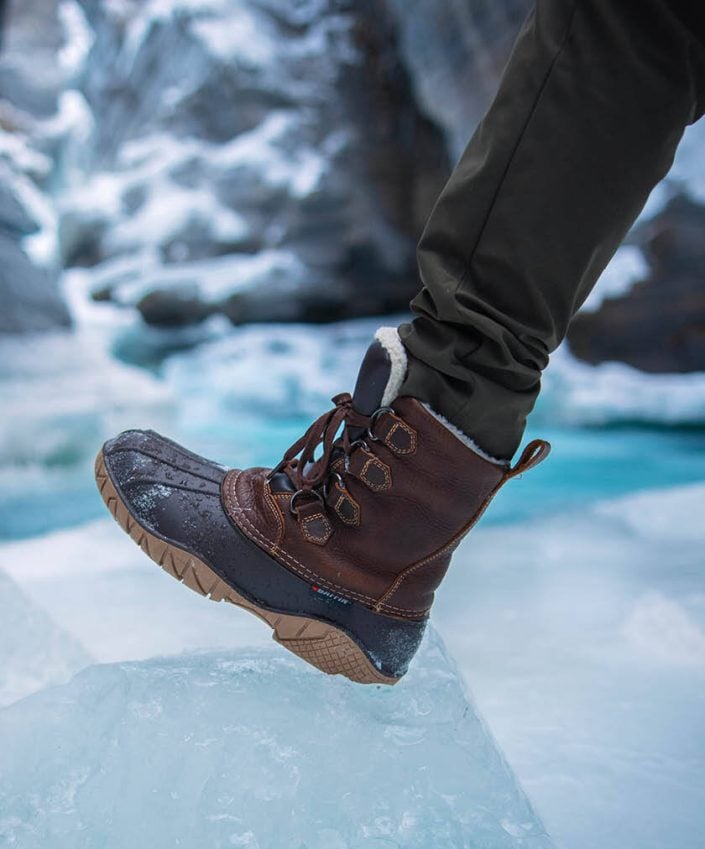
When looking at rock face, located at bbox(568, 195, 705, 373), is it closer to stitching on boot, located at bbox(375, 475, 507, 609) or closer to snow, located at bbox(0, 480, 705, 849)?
snow, located at bbox(0, 480, 705, 849)

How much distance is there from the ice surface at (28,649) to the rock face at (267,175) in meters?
4.62

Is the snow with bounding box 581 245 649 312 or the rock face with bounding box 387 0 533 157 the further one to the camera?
the rock face with bounding box 387 0 533 157

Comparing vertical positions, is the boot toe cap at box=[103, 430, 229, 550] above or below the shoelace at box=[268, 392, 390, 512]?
below

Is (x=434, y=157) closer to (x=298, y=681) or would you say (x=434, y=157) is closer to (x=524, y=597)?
(x=524, y=597)

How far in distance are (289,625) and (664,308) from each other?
11.9 ft

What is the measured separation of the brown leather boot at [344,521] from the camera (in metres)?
0.55

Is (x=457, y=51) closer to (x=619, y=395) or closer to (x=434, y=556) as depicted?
(x=619, y=395)

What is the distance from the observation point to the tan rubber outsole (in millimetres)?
585

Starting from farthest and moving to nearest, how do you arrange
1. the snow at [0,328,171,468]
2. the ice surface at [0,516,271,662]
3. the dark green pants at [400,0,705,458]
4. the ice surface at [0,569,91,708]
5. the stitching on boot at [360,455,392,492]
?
the snow at [0,328,171,468]
the ice surface at [0,516,271,662]
the ice surface at [0,569,91,708]
the stitching on boot at [360,455,392,492]
the dark green pants at [400,0,705,458]

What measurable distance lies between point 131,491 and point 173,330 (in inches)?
192

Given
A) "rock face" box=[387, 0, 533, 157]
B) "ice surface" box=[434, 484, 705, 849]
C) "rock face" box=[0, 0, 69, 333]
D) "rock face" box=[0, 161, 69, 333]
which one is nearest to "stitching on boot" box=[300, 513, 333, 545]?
"ice surface" box=[434, 484, 705, 849]

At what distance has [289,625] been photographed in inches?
23.3

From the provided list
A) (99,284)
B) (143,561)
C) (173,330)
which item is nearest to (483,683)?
(143,561)

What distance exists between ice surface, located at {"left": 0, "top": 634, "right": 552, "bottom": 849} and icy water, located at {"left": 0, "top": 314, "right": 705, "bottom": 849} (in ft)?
0.04
